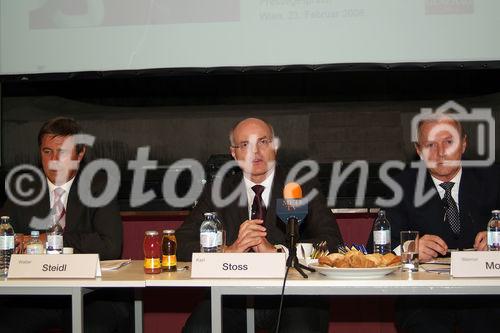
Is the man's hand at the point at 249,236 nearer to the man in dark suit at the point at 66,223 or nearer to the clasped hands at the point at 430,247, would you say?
the clasped hands at the point at 430,247

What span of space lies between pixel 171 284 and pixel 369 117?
320 centimetres

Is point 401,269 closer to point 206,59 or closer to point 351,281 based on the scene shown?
point 351,281

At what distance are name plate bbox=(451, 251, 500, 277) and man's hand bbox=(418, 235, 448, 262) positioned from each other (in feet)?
1.15

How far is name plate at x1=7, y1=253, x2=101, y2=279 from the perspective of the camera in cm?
199

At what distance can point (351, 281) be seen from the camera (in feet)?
6.09

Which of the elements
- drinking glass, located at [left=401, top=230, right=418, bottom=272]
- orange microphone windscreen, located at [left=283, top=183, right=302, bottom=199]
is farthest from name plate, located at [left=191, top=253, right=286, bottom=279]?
drinking glass, located at [left=401, top=230, right=418, bottom=272]

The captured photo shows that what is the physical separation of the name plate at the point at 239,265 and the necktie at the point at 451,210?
3.33 ft

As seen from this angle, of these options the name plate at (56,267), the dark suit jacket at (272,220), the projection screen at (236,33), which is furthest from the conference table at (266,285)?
the projection screen at (236,33)

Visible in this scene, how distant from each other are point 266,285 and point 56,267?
0.67 metres

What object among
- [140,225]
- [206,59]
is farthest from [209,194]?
[206,59]

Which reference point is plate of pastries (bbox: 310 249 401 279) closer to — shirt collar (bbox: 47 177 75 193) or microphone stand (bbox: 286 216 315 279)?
microphone stand (bbox: 286 216 315 279)

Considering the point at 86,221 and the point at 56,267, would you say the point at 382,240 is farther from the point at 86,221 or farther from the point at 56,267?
the point at 86,221

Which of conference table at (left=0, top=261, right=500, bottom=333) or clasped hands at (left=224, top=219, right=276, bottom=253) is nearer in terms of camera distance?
conference table at (left=0, top=261, right=500, bottom=333)

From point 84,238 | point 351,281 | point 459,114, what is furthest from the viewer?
point 459,114
